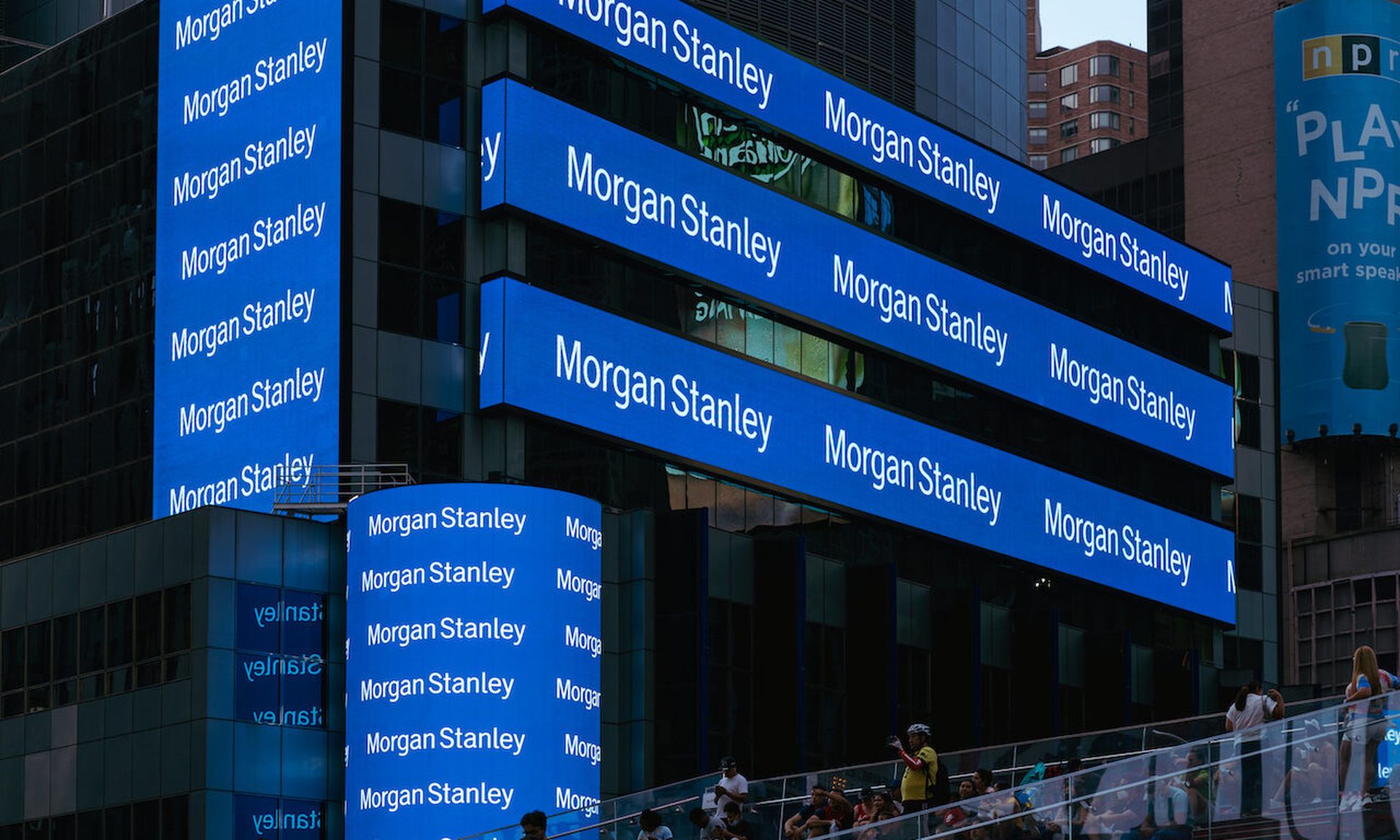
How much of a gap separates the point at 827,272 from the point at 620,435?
32.9 ft

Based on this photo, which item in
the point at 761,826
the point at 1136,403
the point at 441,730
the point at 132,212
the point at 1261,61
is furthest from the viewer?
the point at 1261,61

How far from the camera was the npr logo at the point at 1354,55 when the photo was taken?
107 metres

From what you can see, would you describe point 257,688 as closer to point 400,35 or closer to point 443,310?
point 443,310

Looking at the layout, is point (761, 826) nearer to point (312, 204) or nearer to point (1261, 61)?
point (312, 204)

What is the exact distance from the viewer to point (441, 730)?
156 feet

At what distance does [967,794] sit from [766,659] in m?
23.5

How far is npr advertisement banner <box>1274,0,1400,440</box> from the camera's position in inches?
4099

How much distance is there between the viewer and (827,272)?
6438 centimetres

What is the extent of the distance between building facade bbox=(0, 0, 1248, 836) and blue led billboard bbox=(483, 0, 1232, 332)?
0.46 m

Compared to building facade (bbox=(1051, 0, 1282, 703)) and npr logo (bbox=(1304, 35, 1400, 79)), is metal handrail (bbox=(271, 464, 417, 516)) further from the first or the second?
npr logo (bbox=(1304, 35, 1400, 79))

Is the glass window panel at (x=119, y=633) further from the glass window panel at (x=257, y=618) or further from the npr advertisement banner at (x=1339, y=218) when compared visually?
the npr advertisement banner at (x=1339, y=218)

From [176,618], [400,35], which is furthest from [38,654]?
[400,35]

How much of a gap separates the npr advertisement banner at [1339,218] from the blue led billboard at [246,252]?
187 feet

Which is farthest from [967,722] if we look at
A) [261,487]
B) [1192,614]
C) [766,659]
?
[261,487]
